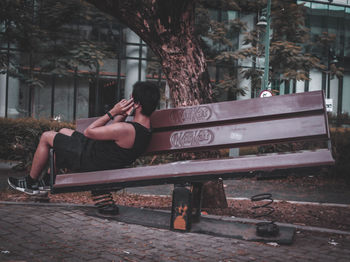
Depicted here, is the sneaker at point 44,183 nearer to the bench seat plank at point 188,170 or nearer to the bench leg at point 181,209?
the bench seat plank at point 188,170

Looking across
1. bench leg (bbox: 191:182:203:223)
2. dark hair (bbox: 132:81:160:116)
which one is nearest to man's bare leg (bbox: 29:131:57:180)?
dark hair (bbox: 132:81:160:116)

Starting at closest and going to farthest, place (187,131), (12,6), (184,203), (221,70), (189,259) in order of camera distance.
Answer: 1. (189,259)
2. (184,203)
3. (187,131)
4. (12,6)
5. (221,70)

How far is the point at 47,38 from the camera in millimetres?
13078

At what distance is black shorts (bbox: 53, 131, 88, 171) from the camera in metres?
4.00

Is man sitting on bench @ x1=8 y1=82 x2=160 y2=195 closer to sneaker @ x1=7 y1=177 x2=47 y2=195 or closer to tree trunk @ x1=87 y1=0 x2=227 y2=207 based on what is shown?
sneaker @ x1=7 y1=177 x2=47 y2=195

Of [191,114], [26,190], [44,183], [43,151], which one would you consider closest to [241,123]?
[191,114]

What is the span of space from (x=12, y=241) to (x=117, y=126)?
54.1 inches

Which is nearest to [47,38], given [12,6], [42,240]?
[12,6]

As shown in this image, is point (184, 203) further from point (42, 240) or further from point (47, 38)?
point (47, 38)

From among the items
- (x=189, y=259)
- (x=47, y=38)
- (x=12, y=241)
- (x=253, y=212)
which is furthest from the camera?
(x=47, y=38)

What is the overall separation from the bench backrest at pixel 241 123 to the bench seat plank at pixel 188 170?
1.18ft

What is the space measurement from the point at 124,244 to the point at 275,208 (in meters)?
2.76

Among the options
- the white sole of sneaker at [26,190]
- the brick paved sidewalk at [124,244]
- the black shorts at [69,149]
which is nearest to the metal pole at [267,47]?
the brick paved sidewalk at [124,244]

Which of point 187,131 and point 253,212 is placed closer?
point 187,131
